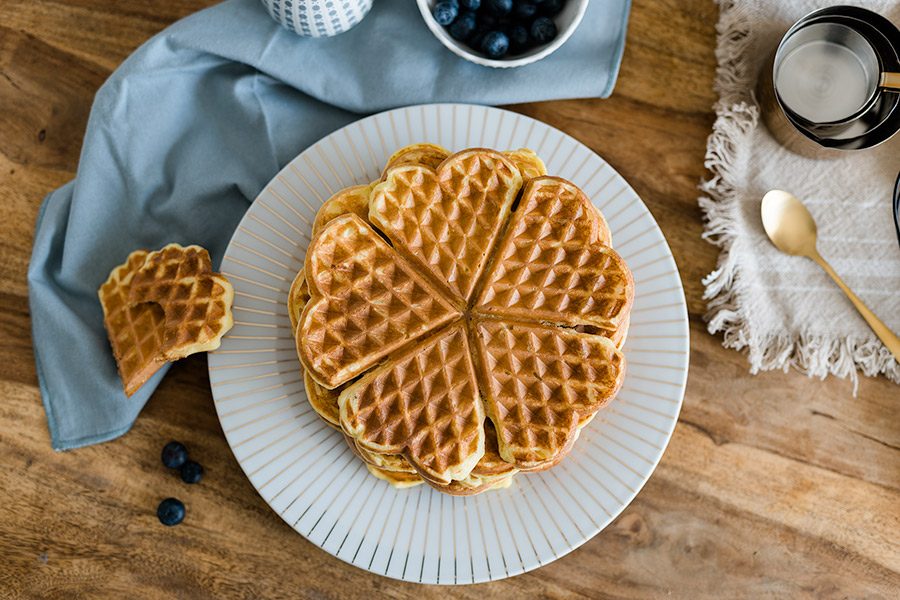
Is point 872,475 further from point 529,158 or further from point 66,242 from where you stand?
point 66,242

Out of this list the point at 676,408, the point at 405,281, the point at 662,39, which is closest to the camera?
the point at 405,281

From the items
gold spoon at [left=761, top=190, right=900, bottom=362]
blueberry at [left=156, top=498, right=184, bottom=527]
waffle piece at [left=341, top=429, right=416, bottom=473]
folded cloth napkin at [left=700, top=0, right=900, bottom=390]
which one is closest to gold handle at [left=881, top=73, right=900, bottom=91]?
folded cloth napkin at [left=700, top=0, right=900, bottom=390]

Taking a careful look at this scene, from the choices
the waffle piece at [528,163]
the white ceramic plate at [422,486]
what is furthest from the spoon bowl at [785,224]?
the waffle piece at [528,163]

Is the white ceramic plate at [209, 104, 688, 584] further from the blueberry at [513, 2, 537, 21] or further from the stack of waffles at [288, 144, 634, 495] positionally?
the blueberry at [513, 2, 537, 21]

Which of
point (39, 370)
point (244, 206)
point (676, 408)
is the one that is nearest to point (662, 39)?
point (676, 408)

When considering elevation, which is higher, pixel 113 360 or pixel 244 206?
pixel 244 206

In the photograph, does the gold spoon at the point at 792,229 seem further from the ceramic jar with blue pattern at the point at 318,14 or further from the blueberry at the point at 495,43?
the ceramic jar with blue pattern at the point at 318,14

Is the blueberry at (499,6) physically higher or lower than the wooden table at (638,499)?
higher
